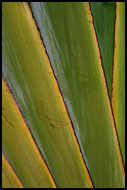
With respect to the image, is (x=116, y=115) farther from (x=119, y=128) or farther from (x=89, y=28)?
(x=89, y=28)

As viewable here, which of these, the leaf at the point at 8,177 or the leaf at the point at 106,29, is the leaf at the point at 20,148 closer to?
the leaf at the point at 8,177

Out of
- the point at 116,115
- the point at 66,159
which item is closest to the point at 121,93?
the point at 116,115

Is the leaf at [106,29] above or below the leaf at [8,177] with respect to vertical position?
above

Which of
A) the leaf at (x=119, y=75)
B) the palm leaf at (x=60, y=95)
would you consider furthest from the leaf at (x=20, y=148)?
the leaf at (x=119, y=75)

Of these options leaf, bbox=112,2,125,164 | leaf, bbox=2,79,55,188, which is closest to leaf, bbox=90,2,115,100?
leaf, bbox=112,2,125,164

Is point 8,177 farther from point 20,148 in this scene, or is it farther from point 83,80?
point 83,80

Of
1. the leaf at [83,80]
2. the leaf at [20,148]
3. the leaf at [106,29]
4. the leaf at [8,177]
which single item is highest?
the leaf at [106,29]

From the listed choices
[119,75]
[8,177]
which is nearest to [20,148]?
[8,177]
